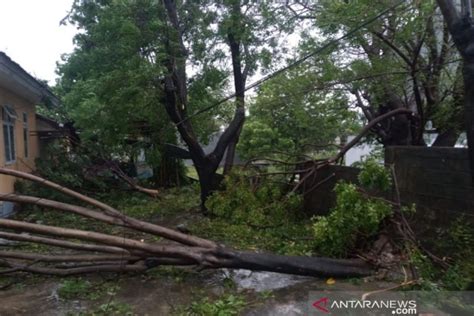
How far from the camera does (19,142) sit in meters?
10.0

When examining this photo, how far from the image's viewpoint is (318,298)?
381 centimetres

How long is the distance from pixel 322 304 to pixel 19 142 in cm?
915

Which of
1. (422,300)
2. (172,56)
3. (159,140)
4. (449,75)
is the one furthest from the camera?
(159,140)

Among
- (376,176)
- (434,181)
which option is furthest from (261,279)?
(434,181)

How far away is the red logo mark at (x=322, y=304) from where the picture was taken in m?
3.60

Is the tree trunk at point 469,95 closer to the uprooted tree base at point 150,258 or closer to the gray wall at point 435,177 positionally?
the gray wall at point 435,177

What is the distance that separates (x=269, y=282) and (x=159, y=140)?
6445 mm

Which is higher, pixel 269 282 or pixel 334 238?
pixel 334 238

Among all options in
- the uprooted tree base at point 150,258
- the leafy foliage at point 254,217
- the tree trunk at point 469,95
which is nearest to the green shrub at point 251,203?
the leafy foliage at point 254,217

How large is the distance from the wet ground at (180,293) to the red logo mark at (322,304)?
0.37ft

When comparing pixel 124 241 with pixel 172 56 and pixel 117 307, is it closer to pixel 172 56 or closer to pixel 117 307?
pixel 117 307

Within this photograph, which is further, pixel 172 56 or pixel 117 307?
pixel 172 56

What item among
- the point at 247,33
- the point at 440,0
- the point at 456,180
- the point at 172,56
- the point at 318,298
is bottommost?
the point at 318,298

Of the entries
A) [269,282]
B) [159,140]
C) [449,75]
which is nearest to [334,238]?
[269,282]
